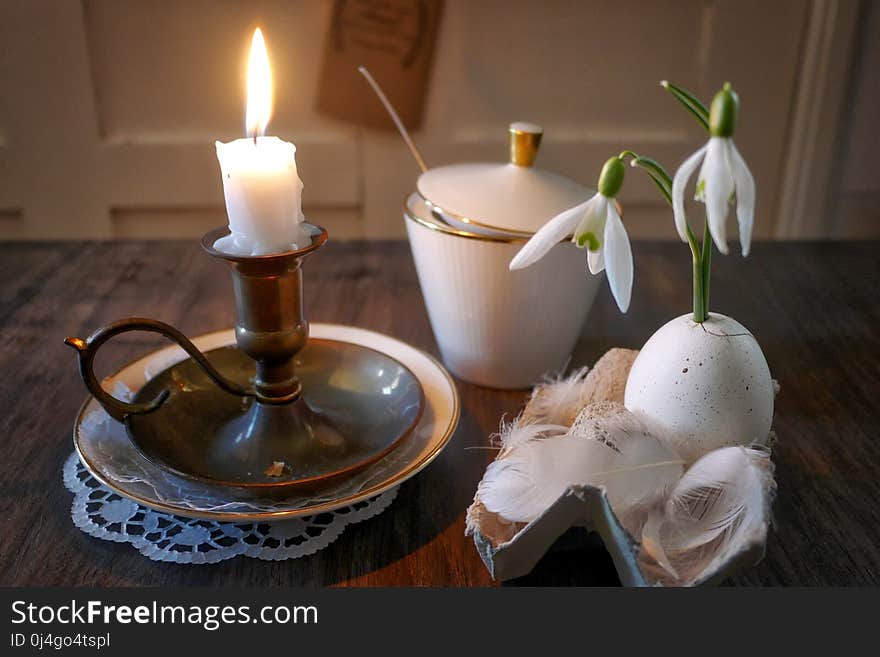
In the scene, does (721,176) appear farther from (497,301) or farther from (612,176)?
(497,301)

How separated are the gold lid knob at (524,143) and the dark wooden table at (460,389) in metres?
0.21

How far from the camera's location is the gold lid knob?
729mm

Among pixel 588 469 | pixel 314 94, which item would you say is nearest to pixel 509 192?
pixel 588 469

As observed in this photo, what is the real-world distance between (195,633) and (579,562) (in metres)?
0.24

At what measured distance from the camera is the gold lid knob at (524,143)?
2.39 ft

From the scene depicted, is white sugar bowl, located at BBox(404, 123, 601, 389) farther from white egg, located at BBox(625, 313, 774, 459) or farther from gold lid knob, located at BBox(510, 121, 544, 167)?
white egg, located at BBox(625, 313, 774, 459)

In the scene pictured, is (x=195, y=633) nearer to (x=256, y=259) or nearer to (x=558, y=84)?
(x=256, y=259)

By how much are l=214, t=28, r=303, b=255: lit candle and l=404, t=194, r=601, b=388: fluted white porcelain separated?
7.7 inches

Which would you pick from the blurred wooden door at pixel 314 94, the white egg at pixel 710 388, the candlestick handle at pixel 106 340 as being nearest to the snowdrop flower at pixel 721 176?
the white egg at pixel 710 388

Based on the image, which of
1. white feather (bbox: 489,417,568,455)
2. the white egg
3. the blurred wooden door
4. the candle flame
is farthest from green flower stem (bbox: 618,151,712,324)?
the blurred wooden door

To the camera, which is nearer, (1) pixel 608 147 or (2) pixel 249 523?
(2) pixel 249 523

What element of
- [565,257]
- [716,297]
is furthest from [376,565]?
[716,297]

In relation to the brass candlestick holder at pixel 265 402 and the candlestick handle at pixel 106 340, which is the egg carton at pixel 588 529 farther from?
the candlestick handle at pixel 106 340

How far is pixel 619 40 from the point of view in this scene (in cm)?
144
